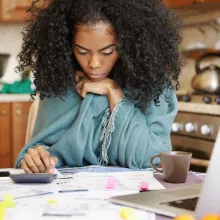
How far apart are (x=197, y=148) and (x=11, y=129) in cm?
132

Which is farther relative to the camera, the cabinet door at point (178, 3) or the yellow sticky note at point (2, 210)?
the cabinet door at point (178, 3)

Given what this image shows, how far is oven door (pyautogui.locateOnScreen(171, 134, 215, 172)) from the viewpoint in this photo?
3.02 meters

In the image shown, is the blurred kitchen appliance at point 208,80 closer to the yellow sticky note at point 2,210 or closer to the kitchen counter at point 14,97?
the kitchen counter at point 14,97

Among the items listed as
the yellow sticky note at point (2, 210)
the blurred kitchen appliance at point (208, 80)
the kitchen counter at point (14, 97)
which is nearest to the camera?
the yellow sticky note at point (2, 210)

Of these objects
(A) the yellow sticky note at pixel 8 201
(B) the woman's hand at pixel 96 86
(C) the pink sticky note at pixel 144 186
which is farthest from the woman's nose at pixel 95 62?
(A) the yellow sticky note at pixel 8 201

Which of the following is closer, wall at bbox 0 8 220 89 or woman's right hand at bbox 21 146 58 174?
woman's right hand at bbox 21 146 58 174

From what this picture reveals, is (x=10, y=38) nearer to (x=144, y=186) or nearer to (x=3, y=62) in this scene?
(x=3, y=62)

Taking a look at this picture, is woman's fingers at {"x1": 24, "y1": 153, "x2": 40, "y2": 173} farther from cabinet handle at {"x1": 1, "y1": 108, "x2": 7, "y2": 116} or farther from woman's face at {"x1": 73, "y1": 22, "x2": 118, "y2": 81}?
cabinet handle at {"x1": 1, "y1": 108, "x2": 7, "y2": 116}

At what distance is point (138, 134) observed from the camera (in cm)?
157

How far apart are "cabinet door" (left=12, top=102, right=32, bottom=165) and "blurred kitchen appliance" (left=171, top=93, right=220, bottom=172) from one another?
3.50 ft

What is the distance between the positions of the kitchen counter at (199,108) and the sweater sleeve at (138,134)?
1.35m

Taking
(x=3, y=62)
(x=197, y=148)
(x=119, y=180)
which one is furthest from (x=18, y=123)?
(x=119, y=180)

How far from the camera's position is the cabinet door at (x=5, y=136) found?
366 centimetres

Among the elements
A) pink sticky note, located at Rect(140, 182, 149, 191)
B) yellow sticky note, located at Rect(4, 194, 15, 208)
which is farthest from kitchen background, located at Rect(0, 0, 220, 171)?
yellow sticky note, located at Rect(4, 194, 15, 208)
